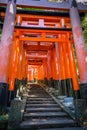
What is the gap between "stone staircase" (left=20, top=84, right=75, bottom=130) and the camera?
535 centimetres

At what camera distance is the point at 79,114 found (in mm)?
5668

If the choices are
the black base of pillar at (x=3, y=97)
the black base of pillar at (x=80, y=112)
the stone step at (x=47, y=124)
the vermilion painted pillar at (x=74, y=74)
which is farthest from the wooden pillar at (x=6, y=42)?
the vermilion painted pillar at (x=74, y=74)

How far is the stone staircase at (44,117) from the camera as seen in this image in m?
5.35

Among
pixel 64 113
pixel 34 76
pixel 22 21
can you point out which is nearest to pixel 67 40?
pixel 22 21

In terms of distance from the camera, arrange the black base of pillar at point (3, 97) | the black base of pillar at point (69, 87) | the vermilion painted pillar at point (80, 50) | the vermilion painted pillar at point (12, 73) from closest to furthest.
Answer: the black base of pillar at point (3, 97) → the vermilion painted pillar at point (80, 50) → the vermilion painted pillar at point (12, 73) → the black base of pillar at point (69, 87)

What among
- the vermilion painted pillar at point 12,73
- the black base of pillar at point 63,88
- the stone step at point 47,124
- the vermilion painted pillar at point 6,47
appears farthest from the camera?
the black base of pillar at point 63,88

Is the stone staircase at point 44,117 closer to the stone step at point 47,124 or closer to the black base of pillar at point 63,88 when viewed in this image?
the stone step at point 47,124

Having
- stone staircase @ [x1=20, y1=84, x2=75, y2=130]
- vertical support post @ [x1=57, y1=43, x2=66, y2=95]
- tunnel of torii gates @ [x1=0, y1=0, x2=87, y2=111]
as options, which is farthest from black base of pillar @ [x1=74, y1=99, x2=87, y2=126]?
vertical support post @ [x1=57, y1=43, x2=66, y2=95]

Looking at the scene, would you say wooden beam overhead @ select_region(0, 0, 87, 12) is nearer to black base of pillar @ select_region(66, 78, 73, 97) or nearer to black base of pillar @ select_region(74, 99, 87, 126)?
black base of pillar @ select_region(66, 78, 73, 97)

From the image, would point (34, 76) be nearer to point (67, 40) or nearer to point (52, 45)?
point (52, 45)

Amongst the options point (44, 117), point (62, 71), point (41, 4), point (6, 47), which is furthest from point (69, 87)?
point (41, 4)

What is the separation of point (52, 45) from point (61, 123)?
8522 millimetres

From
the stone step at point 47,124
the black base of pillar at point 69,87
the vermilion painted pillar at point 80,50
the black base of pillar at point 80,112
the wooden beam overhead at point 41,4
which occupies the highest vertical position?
the wooden beam overhead at point 41,4

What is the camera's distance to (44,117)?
20.6 feet
